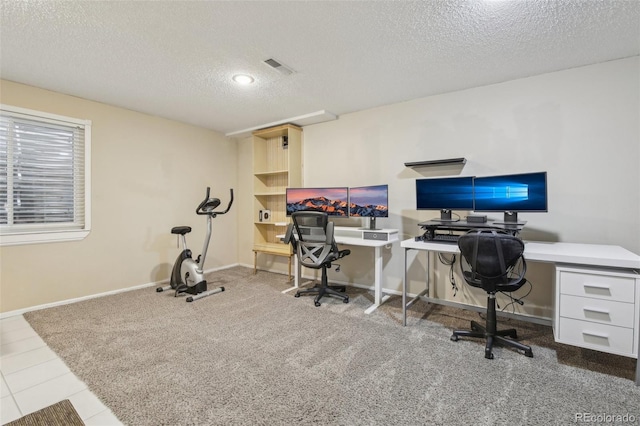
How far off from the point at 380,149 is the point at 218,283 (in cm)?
304

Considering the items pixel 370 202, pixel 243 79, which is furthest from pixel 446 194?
pixel 243 79

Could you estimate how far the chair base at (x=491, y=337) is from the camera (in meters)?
2.15

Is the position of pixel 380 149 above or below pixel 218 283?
above

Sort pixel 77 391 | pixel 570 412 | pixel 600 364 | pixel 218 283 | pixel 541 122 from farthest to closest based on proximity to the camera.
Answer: pixel 218 283
pixel 541 122
pixel 600 364
pixel 77 391
pixel 570 412

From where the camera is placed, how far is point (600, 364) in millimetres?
2053

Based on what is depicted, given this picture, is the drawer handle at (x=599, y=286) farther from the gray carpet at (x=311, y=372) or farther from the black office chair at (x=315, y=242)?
the black office chair at (x=315, y=242)

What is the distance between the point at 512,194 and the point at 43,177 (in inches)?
197

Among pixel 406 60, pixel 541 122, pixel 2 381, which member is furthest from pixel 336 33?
pixel 2 381

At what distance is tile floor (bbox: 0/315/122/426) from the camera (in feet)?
5.33

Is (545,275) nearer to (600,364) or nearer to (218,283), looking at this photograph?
(600,364)

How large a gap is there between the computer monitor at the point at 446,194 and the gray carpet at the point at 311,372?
3.74 ft

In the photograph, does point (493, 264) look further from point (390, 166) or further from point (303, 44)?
point (303, 44)

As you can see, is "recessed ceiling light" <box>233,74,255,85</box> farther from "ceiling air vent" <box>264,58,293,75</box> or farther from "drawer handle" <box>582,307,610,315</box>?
"drawer handle" <box>582,307,610,315</box>

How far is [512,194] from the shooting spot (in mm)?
2590
